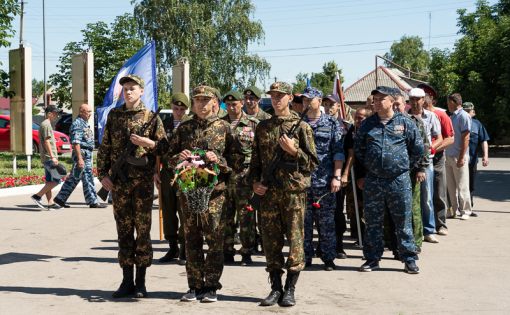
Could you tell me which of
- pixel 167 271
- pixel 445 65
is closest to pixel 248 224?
pixel 167 271

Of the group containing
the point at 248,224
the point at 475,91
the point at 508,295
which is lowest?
the point at 508,295

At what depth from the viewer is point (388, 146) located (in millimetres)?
7777

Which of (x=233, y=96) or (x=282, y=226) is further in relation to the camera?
(x=233, y=96)

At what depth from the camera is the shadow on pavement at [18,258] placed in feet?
28.1

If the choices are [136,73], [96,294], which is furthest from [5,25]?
[96,294]

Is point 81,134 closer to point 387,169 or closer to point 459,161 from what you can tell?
point 459,161

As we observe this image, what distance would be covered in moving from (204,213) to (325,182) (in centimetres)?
198

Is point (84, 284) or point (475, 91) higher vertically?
point (475, 91)

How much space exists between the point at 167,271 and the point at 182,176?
2.01 metres

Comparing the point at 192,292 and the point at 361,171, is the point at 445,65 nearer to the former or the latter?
the point at 361,171

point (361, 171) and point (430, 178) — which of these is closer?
point (361, 171)

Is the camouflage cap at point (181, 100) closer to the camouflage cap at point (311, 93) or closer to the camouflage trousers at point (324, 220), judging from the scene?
the camouflage cap at point (311, 93)

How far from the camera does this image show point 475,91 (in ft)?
123

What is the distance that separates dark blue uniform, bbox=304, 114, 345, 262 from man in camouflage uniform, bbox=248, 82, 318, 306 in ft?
4.63
